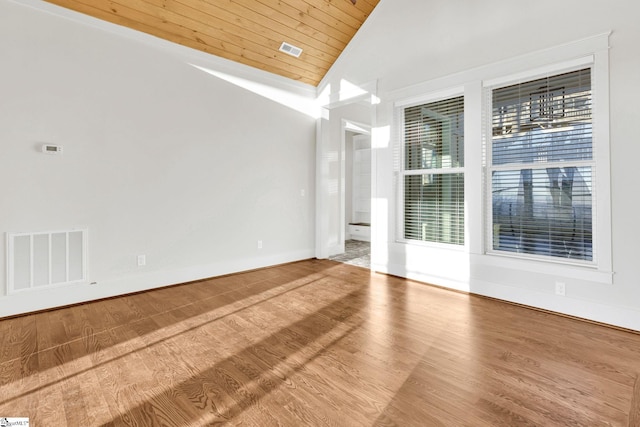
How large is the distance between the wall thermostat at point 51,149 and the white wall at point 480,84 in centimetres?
367

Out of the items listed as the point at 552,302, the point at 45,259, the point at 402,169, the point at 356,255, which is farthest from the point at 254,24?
the point at 552,302

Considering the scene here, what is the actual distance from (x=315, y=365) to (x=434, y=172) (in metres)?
2.89

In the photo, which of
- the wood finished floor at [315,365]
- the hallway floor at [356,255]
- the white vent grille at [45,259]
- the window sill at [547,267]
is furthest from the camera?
the hallway floor at [356,255]

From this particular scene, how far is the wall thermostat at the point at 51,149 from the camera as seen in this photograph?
3094 millimetres

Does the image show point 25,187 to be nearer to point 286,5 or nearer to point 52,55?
point 52,55

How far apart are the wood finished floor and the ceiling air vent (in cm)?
350

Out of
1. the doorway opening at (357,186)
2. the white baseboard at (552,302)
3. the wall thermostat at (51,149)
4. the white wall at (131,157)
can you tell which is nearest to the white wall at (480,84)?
the white baseboard at (552,302)

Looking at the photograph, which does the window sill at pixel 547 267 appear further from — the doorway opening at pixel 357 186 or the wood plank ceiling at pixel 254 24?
the doorway opening at pixel 357 186

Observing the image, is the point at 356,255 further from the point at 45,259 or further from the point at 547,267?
the point at 45,259

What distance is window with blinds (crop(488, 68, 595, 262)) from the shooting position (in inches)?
118

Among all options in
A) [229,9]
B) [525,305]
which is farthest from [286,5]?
[525,305]

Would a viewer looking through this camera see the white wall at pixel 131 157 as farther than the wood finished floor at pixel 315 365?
Yes

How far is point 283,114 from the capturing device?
5156mm

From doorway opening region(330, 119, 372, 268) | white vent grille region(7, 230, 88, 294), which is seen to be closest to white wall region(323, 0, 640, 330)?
doorway opening region(330, 119, 372, 268)
